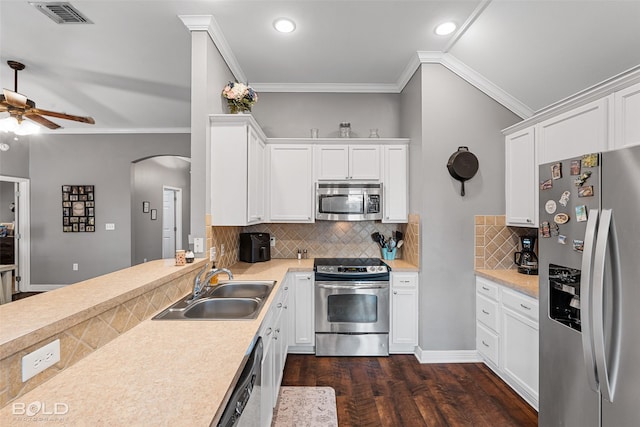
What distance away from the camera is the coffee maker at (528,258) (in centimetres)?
→ 268

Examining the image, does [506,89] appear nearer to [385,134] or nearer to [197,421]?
[385,134]

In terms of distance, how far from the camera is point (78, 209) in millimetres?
5562

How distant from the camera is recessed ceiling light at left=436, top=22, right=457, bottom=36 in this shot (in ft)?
8.29

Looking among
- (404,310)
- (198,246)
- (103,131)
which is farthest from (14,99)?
(404,310)

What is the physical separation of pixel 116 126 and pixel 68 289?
4.97m

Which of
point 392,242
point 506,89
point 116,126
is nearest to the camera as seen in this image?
point 506,89

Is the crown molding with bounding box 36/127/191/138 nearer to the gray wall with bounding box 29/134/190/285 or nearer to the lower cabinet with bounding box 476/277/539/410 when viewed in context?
the gray wall with bounding box 29/134/190/285

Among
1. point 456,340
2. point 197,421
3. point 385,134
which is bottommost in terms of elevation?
point 456,340

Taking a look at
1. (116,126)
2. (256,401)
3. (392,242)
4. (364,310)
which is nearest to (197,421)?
(256,401)

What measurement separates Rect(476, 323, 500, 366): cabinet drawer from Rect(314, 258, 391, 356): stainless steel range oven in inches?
33.3

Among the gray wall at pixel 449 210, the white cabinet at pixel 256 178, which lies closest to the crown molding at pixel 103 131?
the white cabinet at pixel 256 178

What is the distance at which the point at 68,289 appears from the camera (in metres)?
1.52

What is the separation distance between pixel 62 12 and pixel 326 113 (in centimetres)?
250

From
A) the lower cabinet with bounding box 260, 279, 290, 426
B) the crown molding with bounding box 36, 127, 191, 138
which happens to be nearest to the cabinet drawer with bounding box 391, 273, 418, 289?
the lower cabinet with bounding box 260, 279, 290, 426
